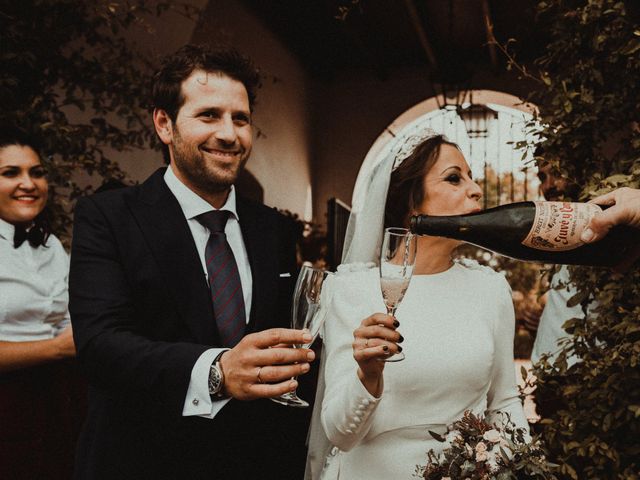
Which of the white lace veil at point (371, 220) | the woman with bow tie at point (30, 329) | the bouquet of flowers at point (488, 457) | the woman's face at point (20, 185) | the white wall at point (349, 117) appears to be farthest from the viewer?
the white wall at point (349, 117)

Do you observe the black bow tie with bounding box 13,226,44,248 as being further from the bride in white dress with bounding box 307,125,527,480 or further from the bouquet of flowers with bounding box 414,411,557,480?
the bouquet of flowers with bounding box 414,411,557,480

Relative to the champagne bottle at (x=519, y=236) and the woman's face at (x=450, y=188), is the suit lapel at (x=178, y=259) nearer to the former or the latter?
the champagne bottle at (x=519, y=236)

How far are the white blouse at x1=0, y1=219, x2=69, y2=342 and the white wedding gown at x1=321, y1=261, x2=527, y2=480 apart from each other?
4.10 feet

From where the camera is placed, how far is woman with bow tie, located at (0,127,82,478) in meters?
2.28

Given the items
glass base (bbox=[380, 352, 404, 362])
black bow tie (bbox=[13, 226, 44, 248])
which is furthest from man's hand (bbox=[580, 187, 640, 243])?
black bow tie (bbox=[13, 226, 44, 248])

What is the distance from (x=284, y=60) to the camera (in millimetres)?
8438

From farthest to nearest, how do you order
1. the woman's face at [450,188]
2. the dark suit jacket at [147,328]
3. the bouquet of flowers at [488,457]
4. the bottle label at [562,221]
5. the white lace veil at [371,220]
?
the white lace veil at [371,220] < the woman's face at [450,188] < the bottle label at [562,221] < the dark suit jacket at [147,328] < the bouquet of flowers at [488,457]

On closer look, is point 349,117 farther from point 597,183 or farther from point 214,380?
point 214,380

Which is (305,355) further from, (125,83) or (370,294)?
(125,83)

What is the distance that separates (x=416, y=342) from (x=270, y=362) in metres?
0.86

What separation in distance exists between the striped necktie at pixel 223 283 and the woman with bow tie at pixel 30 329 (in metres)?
0.96

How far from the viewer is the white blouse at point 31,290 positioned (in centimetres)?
240

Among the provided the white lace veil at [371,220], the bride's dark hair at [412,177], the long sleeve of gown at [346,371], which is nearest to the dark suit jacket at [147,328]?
the long sleeve of gown at [346,371]

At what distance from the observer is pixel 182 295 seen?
148 centimetres
